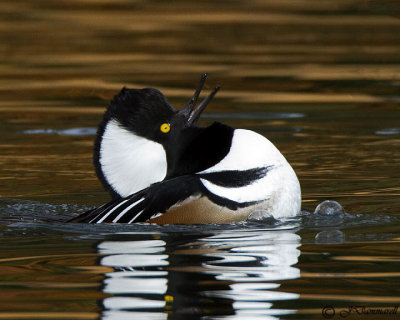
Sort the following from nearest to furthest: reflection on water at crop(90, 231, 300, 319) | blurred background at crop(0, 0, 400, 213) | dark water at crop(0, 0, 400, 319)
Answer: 1. reflection on water at crop(90, 231, 300, 319)
2. dark water at crop(0, 0, 400, 319)
3. blurred background at crop(0, 0, 400, 213)

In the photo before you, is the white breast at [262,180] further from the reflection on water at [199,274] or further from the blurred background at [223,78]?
the blurred background at [223,78]

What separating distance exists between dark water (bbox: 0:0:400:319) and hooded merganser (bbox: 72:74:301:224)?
125 millimetres

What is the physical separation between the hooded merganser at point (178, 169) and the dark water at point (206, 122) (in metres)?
0.12

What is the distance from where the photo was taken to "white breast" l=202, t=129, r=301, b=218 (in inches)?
287

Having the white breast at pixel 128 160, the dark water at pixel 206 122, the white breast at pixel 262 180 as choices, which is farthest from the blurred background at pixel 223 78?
the white breast at pixel 128 160

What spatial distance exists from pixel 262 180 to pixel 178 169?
64 cm

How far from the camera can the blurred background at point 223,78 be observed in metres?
9.88

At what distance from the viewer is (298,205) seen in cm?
753

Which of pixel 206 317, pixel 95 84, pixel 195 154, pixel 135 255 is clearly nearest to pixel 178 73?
pixel 95 84

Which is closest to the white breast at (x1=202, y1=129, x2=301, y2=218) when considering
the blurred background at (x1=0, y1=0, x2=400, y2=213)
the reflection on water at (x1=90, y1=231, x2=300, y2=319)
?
the reflection on water at (x1=90, y1=231, x2=300, y2=319)

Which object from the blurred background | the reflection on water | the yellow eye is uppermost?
the blurred background

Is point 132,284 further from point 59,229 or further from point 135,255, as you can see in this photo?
point 59,229

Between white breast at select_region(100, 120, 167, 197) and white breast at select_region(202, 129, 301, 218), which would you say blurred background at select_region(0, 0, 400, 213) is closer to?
white breast at select_region(202, 129, 301, 218)

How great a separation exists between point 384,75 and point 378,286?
943 cm
